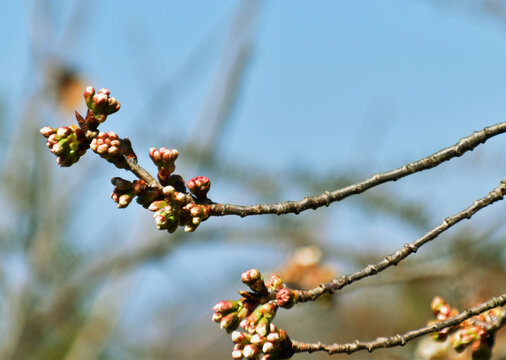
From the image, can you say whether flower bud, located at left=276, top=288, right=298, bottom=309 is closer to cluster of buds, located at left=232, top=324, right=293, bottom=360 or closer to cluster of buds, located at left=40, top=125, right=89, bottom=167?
cluster of buds, located at left=232, top=324, right=293, bottom=360

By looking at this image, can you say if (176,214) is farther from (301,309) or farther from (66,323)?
(66,323)

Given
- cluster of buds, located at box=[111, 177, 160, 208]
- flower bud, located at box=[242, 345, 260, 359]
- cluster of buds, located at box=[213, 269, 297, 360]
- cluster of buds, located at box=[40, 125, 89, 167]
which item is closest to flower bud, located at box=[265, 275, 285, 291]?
cluster of buds, located at box=[213, 269, 297, 360]

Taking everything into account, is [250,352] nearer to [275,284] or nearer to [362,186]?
[275,284]

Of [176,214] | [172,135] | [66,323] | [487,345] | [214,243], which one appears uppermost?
[172,135]

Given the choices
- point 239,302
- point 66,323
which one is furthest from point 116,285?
point 239,302

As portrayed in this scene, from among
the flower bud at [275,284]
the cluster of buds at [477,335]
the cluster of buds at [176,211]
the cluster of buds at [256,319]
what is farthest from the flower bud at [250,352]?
the cluster of buds at [477,335]

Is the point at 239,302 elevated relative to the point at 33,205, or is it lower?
lower
